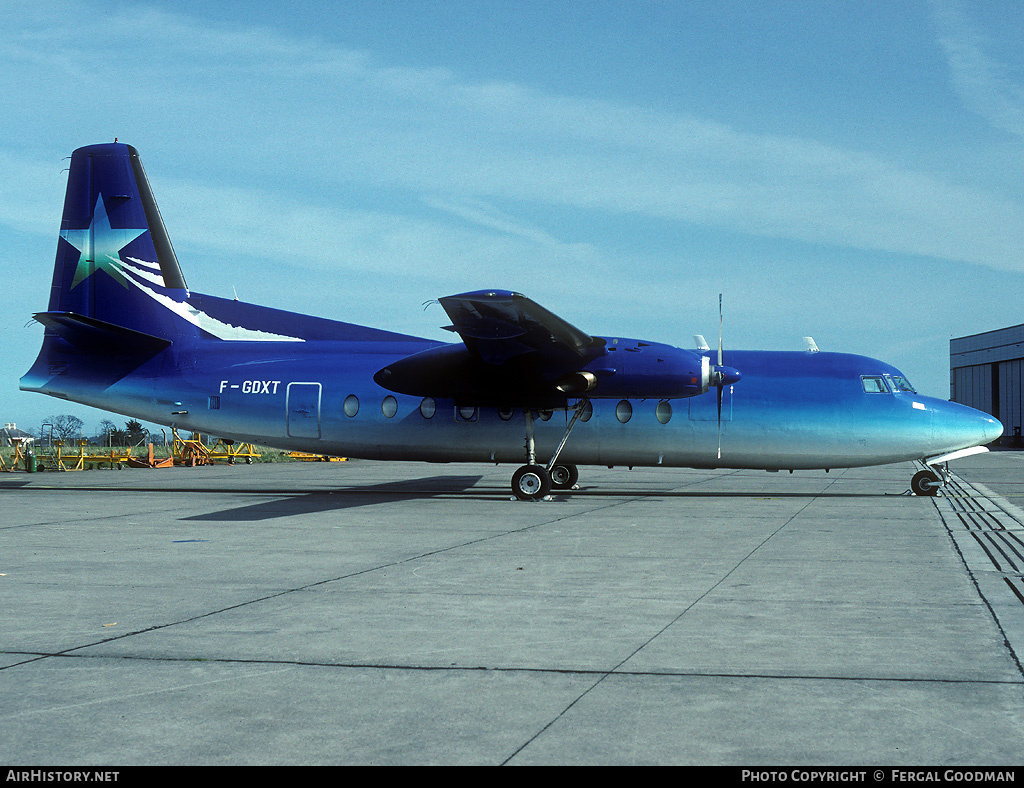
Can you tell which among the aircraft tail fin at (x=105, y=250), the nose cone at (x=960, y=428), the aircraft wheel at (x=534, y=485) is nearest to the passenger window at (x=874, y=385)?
the nose cone at (x=960, y=428)

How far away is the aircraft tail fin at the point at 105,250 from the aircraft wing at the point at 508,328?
930 centimetres

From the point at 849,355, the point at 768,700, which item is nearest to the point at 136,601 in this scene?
the point at 768,700

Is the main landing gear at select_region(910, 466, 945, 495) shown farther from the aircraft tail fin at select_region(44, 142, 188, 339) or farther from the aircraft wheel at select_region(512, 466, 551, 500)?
the aircraft tail fin at select_region(44, 142, 188, 339)

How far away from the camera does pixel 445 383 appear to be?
21469mm

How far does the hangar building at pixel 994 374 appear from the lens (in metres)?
88.6

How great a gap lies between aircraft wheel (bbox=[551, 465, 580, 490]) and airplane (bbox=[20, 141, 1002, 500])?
52 millimetres

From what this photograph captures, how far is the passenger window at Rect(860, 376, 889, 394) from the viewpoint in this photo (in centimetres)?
2138

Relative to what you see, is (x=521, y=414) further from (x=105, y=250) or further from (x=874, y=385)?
(x=105, y=250)

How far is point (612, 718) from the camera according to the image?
5.30 metres

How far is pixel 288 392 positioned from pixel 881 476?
2152 centimetres

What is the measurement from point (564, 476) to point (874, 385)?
774 cm

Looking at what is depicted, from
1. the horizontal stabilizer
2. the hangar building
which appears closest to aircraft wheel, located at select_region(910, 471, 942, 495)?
the horizontal stabilizer

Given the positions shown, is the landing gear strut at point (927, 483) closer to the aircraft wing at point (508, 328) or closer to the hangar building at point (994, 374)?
the aircraft wing at point (508, 328)

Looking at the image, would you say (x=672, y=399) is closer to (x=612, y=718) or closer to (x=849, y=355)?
(x=849, y=355)
